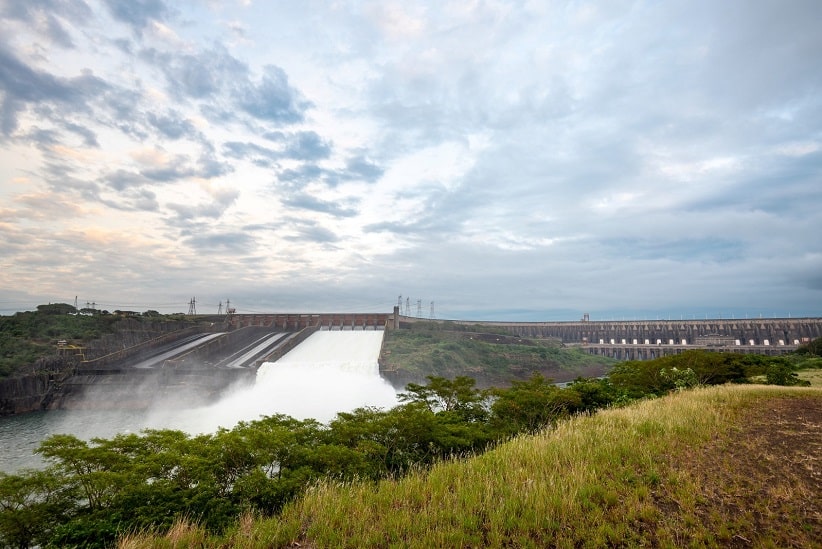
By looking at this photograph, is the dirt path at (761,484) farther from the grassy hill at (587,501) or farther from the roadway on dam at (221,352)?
the roadway on dam at (221,352)

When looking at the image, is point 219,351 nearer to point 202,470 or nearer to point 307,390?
point 307,390

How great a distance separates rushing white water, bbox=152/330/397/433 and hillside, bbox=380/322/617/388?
10.9 feet

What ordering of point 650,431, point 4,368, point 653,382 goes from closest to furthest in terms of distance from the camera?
1. point 650,431
2. point 653,382
3. point 4,368

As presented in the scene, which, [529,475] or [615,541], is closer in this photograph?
[615,541]

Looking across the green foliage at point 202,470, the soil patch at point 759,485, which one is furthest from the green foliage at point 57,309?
the soil patch at point 759,485

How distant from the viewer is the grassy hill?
5945mm

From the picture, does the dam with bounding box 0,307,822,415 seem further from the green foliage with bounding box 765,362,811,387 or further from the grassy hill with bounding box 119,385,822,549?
the green foliage with bounding box 765,362,811,387

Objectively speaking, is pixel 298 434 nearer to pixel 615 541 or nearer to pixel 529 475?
pixel 529 475

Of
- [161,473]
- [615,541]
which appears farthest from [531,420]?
[161,473]

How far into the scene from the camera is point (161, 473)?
358 inches

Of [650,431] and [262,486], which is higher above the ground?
[650,431]

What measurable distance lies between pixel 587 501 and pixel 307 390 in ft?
123

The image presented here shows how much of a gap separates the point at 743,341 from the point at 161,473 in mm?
111541

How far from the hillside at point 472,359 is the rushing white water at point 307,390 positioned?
332cm
